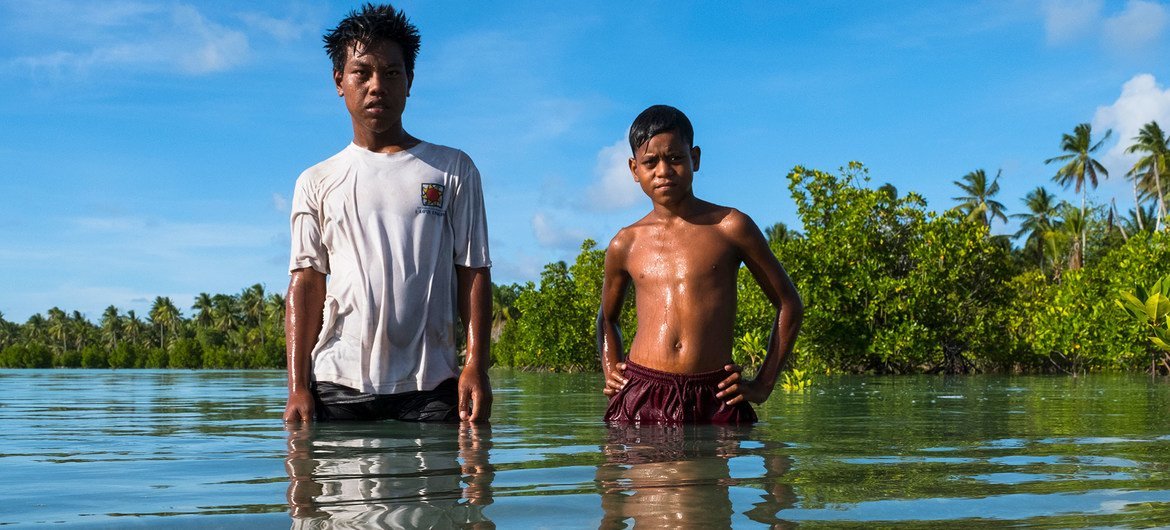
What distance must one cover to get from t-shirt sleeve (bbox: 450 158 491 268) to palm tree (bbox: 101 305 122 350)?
106 m

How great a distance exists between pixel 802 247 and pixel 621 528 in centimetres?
2737

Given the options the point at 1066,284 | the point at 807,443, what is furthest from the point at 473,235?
the point at 1066,284

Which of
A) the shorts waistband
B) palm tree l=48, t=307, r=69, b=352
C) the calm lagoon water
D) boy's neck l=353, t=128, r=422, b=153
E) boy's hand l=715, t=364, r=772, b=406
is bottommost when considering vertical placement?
the calm lagoon water

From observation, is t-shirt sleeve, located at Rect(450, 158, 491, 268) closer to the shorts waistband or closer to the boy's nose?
the boy's nose

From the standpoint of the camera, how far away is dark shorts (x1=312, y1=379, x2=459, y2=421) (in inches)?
139

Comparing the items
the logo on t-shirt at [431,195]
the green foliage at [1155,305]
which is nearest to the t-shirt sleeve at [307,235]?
the logo on t-shirt at [431,195]

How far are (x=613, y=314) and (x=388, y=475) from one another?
2440mm

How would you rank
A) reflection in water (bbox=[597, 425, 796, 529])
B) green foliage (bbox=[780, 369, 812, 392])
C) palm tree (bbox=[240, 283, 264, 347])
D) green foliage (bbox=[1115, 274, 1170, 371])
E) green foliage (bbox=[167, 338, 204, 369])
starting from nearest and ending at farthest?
reflection in water (bbox=[597, 425, 796, 529]) → green foliage (bbox=[1115, 274, 1170, 371]) → green foliage (bbox=[780, 369, 812, 392]) → green foliage (bbox=[167, 338, 204, 369]) → palm tree (bbox=[240, 283, 264, 347])

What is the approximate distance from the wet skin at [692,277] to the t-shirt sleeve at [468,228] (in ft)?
3.26

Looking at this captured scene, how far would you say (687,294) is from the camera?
451 centimetres

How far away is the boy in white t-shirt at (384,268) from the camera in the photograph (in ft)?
11.6

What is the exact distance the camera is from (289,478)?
2701 mm

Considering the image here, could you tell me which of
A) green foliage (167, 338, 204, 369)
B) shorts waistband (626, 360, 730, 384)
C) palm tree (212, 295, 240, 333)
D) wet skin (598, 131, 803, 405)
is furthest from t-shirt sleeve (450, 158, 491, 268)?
palm tree (212, 295, 240, 333)

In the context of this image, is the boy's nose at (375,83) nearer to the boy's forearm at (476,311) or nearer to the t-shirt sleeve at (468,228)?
the t-shirt sleeve at (468,228)
